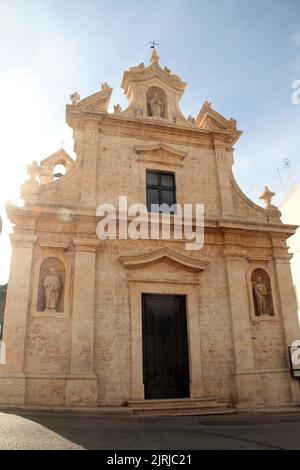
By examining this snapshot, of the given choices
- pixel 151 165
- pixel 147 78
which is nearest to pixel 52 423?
pixel 151 165

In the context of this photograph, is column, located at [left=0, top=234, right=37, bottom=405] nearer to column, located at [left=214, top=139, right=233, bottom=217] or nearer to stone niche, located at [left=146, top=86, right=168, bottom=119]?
column, located at [left=214, top=139, right=233, bottom=217]

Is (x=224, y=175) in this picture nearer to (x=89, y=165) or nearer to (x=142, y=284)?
(x=89, y=165)

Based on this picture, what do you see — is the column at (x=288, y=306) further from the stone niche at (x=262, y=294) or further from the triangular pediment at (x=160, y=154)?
the triangular pediment at (x=160, y=154)

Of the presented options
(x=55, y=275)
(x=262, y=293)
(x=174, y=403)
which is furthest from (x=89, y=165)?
(x=174, y=403)

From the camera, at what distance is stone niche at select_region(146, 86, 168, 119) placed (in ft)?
46.9

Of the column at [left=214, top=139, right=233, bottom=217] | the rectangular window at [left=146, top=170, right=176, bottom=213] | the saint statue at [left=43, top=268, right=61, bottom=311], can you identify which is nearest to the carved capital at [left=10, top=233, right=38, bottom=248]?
the saint statue at [left=43, top=268, right=61, bottom=311]

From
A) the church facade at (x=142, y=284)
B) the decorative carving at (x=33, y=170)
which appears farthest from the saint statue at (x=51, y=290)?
the decorative carving at (x=33, y=170)

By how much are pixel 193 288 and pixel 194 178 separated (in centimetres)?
399

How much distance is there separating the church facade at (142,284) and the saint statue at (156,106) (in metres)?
0.44

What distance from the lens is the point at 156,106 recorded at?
14414mm

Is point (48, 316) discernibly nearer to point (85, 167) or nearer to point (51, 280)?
point (51, 280)

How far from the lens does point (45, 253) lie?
36.3ft

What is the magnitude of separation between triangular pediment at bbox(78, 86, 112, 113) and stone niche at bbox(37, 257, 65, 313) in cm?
519

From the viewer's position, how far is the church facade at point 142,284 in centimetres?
1021
